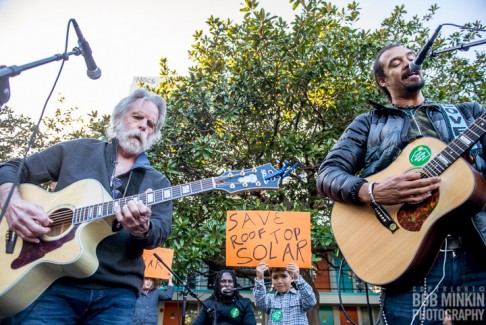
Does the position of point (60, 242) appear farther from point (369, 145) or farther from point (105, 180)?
point (369, 145)

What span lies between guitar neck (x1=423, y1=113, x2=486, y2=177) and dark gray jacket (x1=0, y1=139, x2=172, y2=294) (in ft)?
5.01

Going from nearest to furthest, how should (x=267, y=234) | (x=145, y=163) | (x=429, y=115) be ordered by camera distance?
1. (x=429, y=115)
2. (x=145, y=163)
3. (x=267, y=234)

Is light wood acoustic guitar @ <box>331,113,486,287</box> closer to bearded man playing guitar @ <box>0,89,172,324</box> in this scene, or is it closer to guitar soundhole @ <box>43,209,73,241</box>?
bearded man playing guitar @ <box>0,89,172,324</box>

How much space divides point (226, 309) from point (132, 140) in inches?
160

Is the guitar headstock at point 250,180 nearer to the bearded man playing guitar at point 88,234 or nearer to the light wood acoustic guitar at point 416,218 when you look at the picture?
the bearded man playing guitar at point 88,234

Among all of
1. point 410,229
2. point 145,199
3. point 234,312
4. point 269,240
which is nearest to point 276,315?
point 234,312

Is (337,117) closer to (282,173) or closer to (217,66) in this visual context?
(217,66)

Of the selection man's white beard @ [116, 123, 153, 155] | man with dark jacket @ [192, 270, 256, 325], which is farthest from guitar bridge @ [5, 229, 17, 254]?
man with dark jacket @ [192, 270, 256, 325]

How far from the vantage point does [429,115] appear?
1899 millimetres

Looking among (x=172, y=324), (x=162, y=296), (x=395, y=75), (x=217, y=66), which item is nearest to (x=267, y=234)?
(x=395, y=75)

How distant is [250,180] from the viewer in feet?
8.80

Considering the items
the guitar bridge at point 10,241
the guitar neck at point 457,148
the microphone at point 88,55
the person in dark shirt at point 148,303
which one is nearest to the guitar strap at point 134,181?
the guitar bridge at point 10,241

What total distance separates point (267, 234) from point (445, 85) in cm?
619

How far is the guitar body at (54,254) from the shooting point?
5.90 ft
